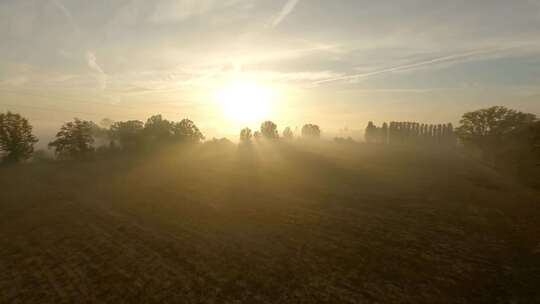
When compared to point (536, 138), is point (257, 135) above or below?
above

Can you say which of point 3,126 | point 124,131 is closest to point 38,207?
point 3,126

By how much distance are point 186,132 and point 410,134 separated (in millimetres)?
156705

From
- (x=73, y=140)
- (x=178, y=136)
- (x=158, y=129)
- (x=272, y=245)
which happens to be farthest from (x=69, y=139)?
(x=272, y=245)

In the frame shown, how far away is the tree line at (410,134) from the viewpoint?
177 metres

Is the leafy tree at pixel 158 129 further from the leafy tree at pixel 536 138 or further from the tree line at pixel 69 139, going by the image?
the leafy tree at pixel 536 138

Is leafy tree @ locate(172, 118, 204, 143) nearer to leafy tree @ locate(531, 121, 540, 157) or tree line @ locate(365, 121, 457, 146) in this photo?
leafy tree @ locate(531, 121, 540, 157)

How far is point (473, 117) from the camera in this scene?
245ft

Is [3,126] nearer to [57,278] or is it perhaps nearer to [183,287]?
[57,278]

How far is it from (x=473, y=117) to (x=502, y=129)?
7.53m

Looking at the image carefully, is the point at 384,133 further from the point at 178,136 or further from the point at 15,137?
the point at 15,137

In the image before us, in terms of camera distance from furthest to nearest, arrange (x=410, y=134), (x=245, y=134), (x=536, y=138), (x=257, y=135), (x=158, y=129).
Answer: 1. (x=410, y=134)
2. (x=257, y=135)
3. (x=245, y=134)
4. (x=158, y=129)
5. (x=536, y=138)

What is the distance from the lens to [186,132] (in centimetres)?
9781

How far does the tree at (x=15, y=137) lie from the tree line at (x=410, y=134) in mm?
182892

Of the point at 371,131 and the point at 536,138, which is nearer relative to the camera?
the point at 536,138
